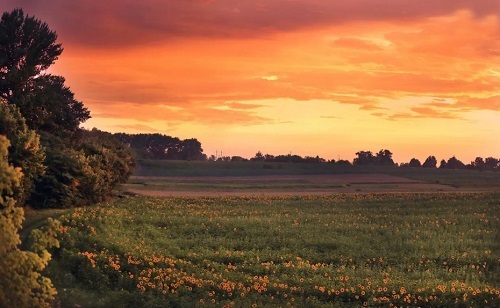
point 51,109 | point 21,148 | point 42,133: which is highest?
point 51,109

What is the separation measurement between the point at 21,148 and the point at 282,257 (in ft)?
53.8

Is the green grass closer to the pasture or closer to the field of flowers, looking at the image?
the pasture

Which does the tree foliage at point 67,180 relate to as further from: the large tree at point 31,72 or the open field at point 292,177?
the open field at point 292,177

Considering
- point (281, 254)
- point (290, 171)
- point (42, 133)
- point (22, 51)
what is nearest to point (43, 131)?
point (42, 133)

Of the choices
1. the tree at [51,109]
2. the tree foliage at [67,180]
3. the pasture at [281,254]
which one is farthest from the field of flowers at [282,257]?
the tree at [51,109]

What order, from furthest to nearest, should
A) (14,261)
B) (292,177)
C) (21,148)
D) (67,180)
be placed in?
1. (292,177)
2. (67,180)
3. (21,148)
4. (14,261)

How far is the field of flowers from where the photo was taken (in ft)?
70.1

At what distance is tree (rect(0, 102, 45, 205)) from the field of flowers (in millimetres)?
5166

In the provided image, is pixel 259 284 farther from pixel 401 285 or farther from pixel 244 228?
pixel 244 228

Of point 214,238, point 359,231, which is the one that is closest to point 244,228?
point 214,238

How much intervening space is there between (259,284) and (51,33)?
143 ft

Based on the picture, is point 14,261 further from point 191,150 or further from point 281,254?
point 191,150

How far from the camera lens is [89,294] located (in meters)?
21.8

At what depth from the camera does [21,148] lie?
117ft
